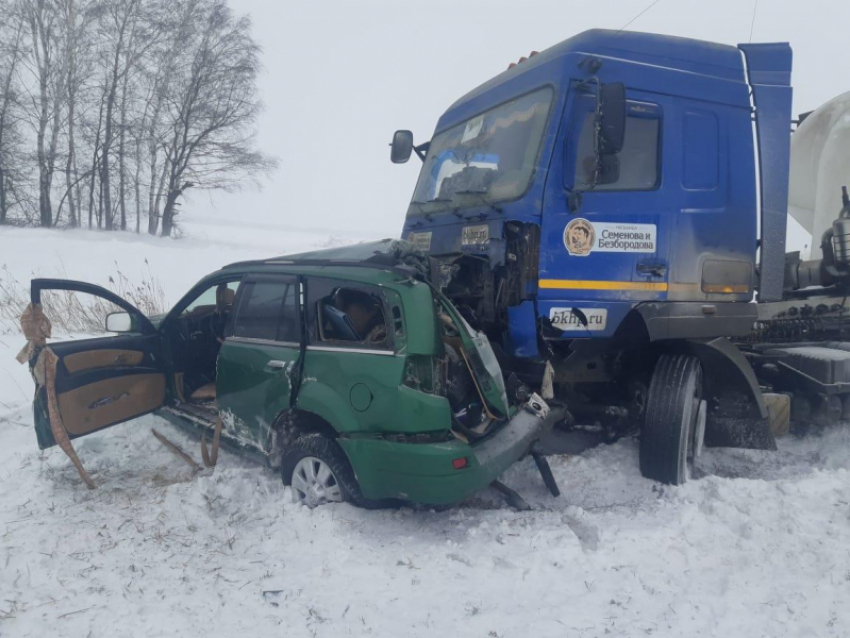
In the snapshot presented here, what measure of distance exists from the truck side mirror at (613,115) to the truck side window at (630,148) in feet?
1.04

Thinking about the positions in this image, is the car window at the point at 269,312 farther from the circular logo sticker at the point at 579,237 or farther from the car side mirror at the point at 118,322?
the circular logo sticker at the point at 579,237

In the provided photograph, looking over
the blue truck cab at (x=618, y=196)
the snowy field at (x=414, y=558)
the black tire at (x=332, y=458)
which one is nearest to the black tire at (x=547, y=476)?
the snowy field at (x=414, y=558)

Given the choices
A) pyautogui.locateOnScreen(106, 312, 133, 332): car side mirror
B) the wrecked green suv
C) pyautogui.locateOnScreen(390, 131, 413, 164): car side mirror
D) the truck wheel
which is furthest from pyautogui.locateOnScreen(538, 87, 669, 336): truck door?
pyautogui.locateOnScreen(106, 312, 133, 332): car side mirror

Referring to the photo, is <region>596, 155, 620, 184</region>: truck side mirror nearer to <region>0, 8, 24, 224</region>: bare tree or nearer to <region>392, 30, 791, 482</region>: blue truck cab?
<region>392, 30, 791, 482</region>: blue truck cab

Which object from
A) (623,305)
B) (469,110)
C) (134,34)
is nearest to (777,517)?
(623,305)

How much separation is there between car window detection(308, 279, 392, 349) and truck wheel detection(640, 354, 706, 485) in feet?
7.45

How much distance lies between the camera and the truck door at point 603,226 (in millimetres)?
4664

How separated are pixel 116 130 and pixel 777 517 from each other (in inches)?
1083

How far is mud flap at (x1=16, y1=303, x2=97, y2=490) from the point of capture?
4449 millimetres

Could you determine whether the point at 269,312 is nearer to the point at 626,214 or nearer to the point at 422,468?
the point at 422,468

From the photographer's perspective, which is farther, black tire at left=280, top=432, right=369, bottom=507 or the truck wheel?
the truck wheel

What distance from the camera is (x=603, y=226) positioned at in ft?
15.6

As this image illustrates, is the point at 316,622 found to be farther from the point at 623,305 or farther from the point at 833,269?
the point at 833,269

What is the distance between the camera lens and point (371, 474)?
12.5 ft
